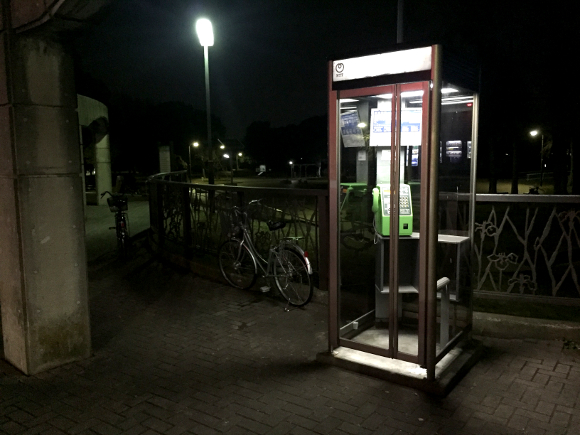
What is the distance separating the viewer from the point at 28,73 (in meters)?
4.44

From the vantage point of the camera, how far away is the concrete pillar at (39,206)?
4430 mm

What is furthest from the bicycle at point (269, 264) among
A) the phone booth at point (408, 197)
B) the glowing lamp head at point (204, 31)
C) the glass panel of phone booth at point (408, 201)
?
the glowing lamp head at point (204, 31)

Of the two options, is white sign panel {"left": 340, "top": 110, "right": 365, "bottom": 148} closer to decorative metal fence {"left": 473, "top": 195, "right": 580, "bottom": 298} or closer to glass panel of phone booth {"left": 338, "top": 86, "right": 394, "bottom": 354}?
glass panel of phone booth {"left": 338, "top": 86, "right": 394, "bottom": 354}

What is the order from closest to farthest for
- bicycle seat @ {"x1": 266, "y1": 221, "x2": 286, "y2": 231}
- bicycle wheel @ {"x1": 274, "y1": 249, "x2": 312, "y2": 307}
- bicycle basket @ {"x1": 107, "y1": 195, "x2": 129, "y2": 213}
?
1. bicycle wheel @ {"x1": 274, "y1": 249, "x2": 312, "y2": 307}
2. bicycle seat @ {"x1": 266, "y1": 221, "x2": 286, "y2": 231}
3. bicycle basket @ {"x1": 107, "y1": 195, "x2": 129, "y2": 213}

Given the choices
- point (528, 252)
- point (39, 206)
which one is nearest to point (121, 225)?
point (39, 206)

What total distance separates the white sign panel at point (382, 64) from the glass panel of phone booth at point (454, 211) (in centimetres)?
64

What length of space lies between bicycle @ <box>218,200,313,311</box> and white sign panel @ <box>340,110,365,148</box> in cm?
191

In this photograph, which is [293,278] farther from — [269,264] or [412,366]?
[412,366]

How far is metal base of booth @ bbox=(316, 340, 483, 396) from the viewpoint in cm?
428

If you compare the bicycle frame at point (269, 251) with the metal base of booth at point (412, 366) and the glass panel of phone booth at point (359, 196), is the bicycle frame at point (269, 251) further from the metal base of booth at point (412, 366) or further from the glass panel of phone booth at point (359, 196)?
the metal base of booth at point (412, 366)

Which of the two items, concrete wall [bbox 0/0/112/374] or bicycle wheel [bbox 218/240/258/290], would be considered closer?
concrete wall [bbox 0/0/112/374]

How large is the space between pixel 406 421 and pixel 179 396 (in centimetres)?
187

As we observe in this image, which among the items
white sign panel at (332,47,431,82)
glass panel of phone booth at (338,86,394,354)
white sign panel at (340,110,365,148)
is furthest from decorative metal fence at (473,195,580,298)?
white sign panel at (332,47,431,82)

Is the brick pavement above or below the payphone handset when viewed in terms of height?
below
